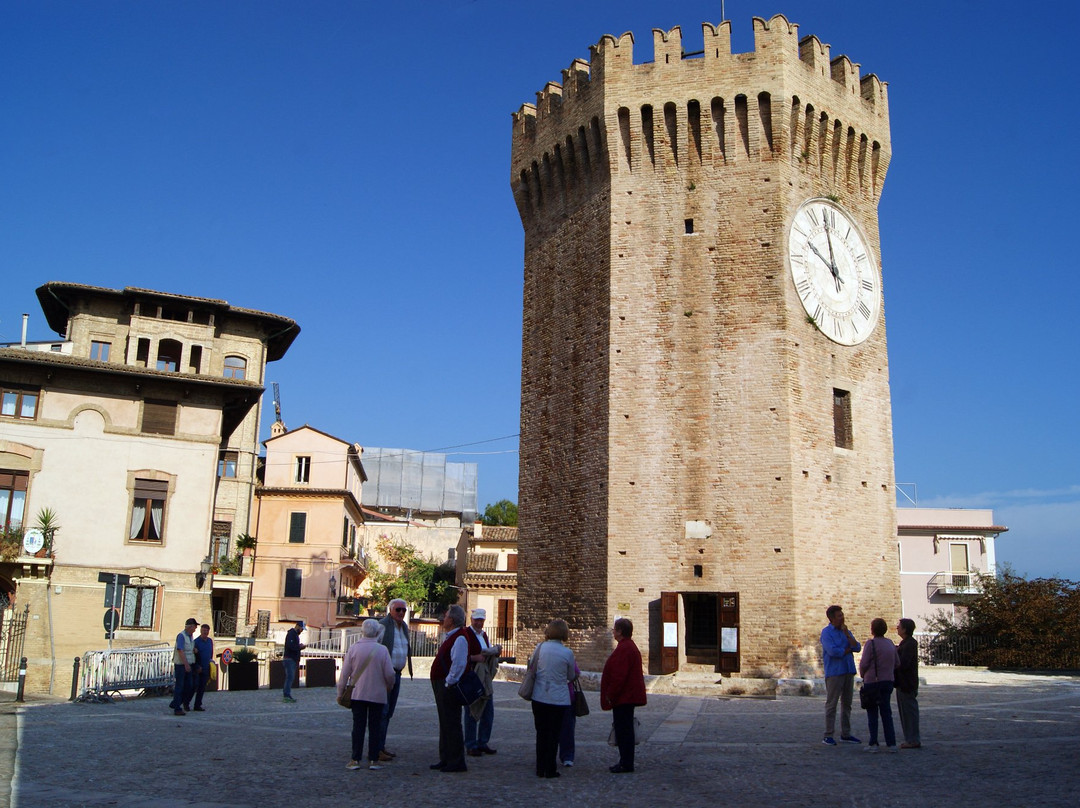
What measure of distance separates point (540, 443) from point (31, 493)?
1301cm

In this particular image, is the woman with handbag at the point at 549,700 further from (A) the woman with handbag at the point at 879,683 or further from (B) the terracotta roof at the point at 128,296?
(B) the terracotta roof at the point at 128,296

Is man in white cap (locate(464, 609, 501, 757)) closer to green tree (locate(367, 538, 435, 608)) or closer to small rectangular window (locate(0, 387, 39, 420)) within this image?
small rectangular window (locate(0, 387, 39, 420))

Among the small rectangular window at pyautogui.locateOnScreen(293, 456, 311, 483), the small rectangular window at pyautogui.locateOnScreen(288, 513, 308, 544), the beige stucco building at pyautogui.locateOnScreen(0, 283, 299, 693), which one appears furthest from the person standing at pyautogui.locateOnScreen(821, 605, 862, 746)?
the small rectangular window at pyautogui.locateOnScreen(293, 456, 311, 483)

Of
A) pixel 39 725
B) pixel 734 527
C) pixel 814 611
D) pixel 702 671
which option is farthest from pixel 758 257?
pixel 39 725

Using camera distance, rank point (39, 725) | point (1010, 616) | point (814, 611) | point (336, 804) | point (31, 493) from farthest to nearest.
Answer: point (1010, 616)
point (31, 493)
point (814, 611)
point (39, 725)
point (336, 804)

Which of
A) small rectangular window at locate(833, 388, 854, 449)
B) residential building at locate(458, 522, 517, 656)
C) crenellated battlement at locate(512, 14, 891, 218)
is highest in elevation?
crenellated battlement at locate(512, 14, 891, 218)

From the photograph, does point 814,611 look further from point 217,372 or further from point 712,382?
point 217,372

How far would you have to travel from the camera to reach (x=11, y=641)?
23.3 m

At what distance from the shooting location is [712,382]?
22000 millimetres

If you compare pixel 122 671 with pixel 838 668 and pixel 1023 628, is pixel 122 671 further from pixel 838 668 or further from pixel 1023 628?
pixel 1023 628

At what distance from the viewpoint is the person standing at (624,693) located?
9094mm

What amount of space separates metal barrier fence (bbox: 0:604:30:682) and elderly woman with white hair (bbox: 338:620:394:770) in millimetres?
17501

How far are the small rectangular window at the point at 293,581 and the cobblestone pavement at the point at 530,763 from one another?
2668cm

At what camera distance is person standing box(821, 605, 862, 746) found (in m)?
11.4
